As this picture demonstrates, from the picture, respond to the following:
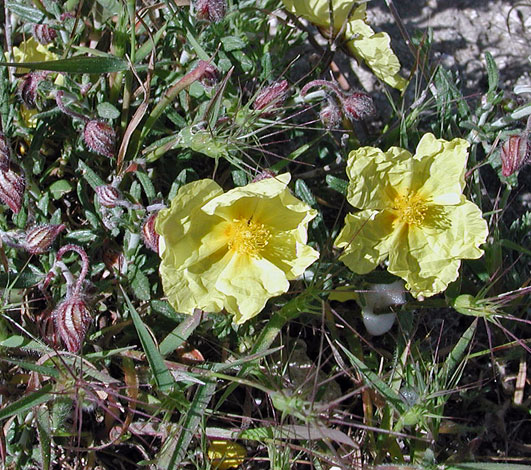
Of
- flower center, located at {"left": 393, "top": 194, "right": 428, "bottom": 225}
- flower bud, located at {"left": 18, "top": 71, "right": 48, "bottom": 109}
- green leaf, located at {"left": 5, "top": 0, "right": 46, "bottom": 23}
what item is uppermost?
green leaf, located at {"left": 5, "top": 0, "right": 46, "bottom": 23}

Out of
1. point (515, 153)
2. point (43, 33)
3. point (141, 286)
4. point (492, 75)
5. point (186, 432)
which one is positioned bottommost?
point (186, 432)

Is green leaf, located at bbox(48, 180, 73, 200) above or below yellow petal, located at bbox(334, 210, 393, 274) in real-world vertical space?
above

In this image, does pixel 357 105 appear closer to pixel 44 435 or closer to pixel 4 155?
pixel 4 155

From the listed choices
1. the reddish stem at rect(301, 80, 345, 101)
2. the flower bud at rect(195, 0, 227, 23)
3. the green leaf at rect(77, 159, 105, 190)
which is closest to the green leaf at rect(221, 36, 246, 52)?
the flower bud at rect(195, 0, 227, 23)

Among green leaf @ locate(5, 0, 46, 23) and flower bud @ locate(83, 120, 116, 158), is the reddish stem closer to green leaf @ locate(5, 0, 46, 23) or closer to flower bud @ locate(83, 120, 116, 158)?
flower bud @ locate(83, 120, 116, 158)

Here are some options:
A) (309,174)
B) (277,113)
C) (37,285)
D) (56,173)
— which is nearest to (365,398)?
(309,174)

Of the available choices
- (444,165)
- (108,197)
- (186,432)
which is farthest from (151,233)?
(444,165)

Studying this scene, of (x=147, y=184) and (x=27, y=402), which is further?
(x=147, y=184)
